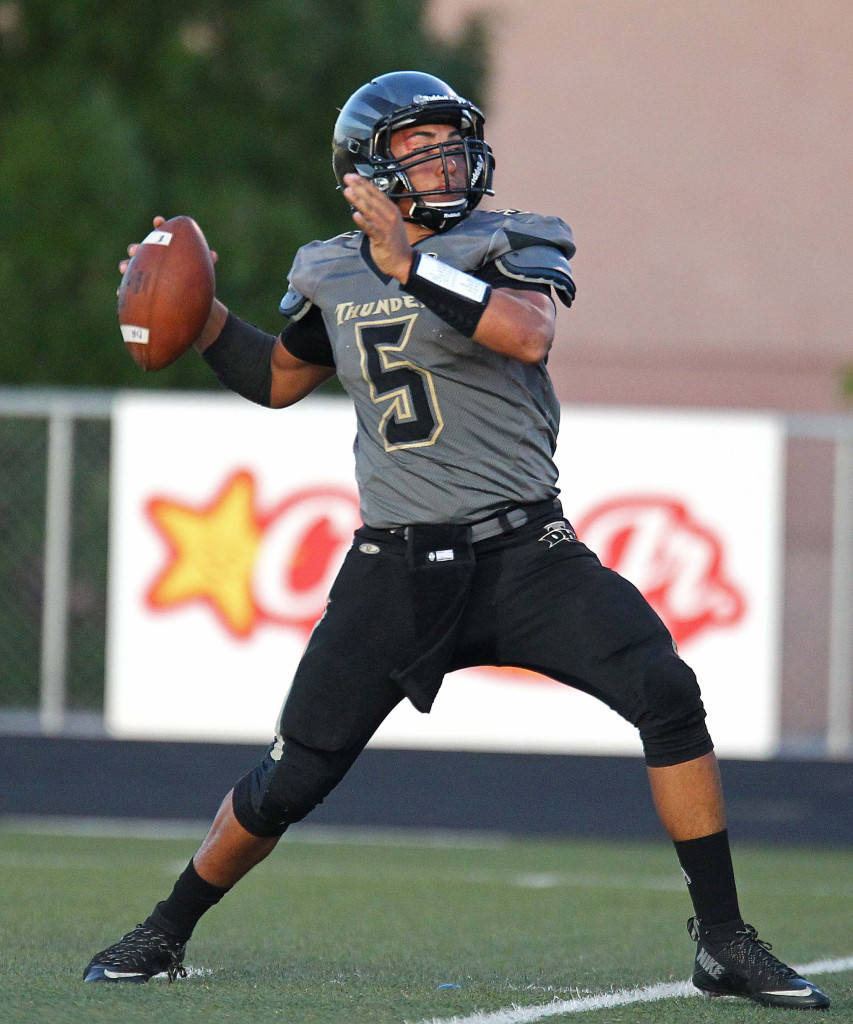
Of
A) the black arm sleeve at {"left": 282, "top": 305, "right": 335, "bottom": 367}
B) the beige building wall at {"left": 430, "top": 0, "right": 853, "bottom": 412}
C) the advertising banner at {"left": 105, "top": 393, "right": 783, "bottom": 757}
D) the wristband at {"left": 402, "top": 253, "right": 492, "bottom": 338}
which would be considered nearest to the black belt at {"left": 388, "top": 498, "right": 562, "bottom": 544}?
the wristband at {"left": 402, "top": 253, "right": 492, "bottom": 338}

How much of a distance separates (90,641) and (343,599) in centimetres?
481

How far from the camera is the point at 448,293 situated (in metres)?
3.47

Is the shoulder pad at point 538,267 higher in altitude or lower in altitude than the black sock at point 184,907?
higher

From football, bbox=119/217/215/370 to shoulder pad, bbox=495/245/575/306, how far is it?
79cm

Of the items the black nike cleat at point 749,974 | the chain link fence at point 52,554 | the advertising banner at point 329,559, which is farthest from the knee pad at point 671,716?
the chain link fence at point 52,554

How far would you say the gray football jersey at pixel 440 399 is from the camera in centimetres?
370

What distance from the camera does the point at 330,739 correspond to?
3607mm

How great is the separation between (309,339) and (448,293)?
2.10 ft

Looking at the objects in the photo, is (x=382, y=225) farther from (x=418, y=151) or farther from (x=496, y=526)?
(x=496, y=526)

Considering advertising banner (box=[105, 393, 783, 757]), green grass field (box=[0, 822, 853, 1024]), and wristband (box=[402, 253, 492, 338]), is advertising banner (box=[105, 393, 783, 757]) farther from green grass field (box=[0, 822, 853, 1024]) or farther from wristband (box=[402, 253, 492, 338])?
wristband (box=[402, 253, 492, 338])

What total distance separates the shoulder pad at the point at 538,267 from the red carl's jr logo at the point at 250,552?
4099 millimetres

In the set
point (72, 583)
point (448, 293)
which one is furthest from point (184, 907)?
point (72, 583)

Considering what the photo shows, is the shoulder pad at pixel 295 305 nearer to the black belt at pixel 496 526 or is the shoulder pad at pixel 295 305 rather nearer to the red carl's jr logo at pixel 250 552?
the black belt at pixel 496 526

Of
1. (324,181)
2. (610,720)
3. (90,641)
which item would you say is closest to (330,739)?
(610,720)
